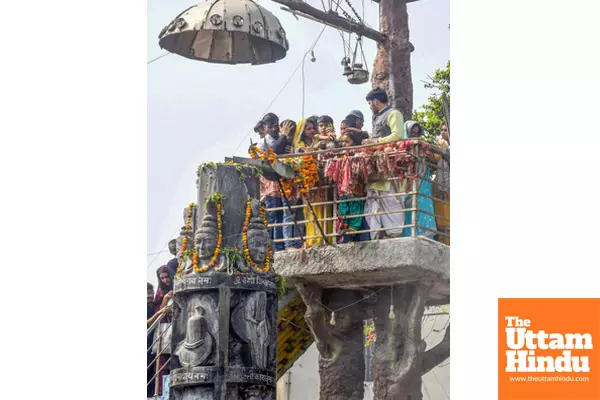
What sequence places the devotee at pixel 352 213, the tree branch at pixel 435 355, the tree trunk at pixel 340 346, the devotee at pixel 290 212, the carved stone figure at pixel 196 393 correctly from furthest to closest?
the tree trunk at pixel 340 346, the devotee at pixel 290 212, the devotee at pixel 352 213, the tree branch at pixel 435 355, the carved stone figure at pixel 196 393

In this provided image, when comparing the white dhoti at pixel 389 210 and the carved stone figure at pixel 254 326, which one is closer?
the carved stone figure at pixel 254 326

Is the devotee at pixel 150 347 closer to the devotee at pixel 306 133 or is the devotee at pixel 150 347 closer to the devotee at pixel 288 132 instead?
the devotee at pixel 288 132

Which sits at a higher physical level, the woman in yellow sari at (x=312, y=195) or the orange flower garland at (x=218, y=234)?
the woman in yellow sari at (x=312, y=195)

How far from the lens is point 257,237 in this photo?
9.55 meters

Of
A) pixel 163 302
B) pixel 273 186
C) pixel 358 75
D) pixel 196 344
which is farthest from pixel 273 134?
pixel 196 344

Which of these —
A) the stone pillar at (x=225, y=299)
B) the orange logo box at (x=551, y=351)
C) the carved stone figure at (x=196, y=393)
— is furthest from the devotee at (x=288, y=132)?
the orange logo box at (x=551, y=351)

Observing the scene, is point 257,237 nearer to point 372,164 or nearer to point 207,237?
point 207,237

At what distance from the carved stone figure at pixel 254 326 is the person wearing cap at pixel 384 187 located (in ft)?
4.80

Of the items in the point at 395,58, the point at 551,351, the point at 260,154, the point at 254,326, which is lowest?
the point at 551,351

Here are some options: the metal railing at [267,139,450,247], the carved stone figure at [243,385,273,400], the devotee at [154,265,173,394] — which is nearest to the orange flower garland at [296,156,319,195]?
the metal railing at [267,139,450,247]

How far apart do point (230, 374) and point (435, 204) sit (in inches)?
95.1

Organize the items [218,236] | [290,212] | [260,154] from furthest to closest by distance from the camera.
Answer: [290,212], [260,154], [218,236]

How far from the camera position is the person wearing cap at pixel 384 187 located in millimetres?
10312

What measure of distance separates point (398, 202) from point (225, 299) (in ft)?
6.07
